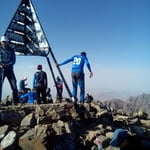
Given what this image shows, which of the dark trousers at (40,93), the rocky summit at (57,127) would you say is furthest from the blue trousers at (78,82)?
the dark trousers at (40,93)

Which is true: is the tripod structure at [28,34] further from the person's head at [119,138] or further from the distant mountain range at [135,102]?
the distant mountain range at [135,102]

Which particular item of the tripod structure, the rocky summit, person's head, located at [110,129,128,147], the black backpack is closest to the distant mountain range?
the tripod structure

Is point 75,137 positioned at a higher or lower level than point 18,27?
lower

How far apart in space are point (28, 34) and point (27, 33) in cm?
7

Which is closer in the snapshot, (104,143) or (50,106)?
(104,143)

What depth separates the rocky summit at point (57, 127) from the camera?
878 cm

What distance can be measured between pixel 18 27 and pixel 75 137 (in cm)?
665

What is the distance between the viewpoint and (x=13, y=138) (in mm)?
8797

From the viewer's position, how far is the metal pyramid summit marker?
13.9 m

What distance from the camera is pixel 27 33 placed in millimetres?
14711

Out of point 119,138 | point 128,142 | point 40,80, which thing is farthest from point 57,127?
point 128,142

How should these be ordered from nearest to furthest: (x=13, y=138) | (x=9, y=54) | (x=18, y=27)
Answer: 1. (x=13, y=138)
2. (x=9, y=54)
3. (x=18, y=27)

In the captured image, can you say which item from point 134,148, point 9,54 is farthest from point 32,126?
point 134,148

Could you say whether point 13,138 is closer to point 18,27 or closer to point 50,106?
point 50,106
